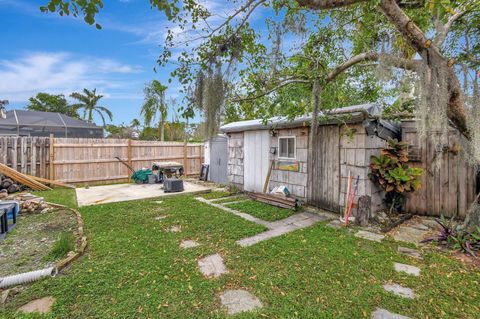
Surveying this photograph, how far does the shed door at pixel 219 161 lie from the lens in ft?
29.2

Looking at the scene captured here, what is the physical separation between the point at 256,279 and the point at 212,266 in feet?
1.95

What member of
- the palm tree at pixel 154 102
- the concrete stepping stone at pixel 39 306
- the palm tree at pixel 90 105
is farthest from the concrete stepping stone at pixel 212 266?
the palm tree at pixel 90 105

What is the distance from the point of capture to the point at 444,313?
1.94 m

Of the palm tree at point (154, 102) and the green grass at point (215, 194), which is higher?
the palm tree at point (154, 102)

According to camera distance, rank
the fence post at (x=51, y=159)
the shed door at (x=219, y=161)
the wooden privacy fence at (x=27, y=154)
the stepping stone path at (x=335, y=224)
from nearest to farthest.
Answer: the stepping stone path at (x=335, y=224), the wooden privacy fence at (x=27, y=154), the fence post at (x=51, y=159), the shed door at (x=219, y=161)

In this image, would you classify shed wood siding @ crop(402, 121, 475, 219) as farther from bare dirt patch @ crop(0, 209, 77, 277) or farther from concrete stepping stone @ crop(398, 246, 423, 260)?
bare dirt patch @ crop(0, 209, 77, 277)

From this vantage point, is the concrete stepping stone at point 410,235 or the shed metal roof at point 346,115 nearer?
the concrete stepping stone at point 410,235

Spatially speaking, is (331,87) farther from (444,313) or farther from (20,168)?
(20,168)

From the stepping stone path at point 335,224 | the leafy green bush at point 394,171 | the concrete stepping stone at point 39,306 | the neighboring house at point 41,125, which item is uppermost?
the neighboring house at point 41,125

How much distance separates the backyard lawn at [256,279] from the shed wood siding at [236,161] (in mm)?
3705

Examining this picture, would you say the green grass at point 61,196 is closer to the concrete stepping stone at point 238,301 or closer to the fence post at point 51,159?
the fence post at point 51,159

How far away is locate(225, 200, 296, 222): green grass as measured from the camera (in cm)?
471

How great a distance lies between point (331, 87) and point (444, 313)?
387cm

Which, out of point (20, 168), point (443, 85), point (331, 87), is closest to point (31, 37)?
point (20, 168)
